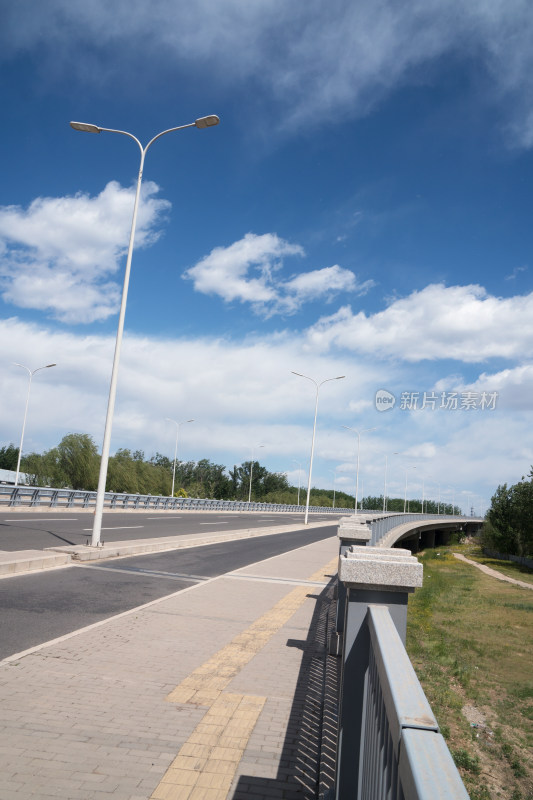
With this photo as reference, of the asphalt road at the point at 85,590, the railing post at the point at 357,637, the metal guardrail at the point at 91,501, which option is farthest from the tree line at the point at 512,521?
the railing post at the point at 357,637

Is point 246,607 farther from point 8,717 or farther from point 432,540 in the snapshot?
point 432,540

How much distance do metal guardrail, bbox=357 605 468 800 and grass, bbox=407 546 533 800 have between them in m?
5.76

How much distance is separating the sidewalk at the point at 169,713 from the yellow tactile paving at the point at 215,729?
1cm

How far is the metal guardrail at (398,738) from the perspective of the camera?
4.27 feet

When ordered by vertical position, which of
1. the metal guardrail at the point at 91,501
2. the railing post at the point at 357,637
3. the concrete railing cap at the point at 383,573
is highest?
the concrete railing cap at the point at 383,573

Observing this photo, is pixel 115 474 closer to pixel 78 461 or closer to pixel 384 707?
pixel 78 461

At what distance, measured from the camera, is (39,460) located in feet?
235

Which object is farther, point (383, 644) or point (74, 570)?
point (74, 570)

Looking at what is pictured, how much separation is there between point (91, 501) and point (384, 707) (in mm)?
36040

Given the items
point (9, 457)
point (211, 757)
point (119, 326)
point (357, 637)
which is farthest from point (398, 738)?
point (9, 457)

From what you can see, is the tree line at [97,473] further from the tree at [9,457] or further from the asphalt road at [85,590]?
the asphalt road at [85,590]

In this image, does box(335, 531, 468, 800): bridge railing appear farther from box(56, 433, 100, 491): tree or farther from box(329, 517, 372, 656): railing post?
box(56, 433, 100, 491): tree

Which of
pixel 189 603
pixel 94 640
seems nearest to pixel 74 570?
pixel 189 603

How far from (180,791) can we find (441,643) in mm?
14497
